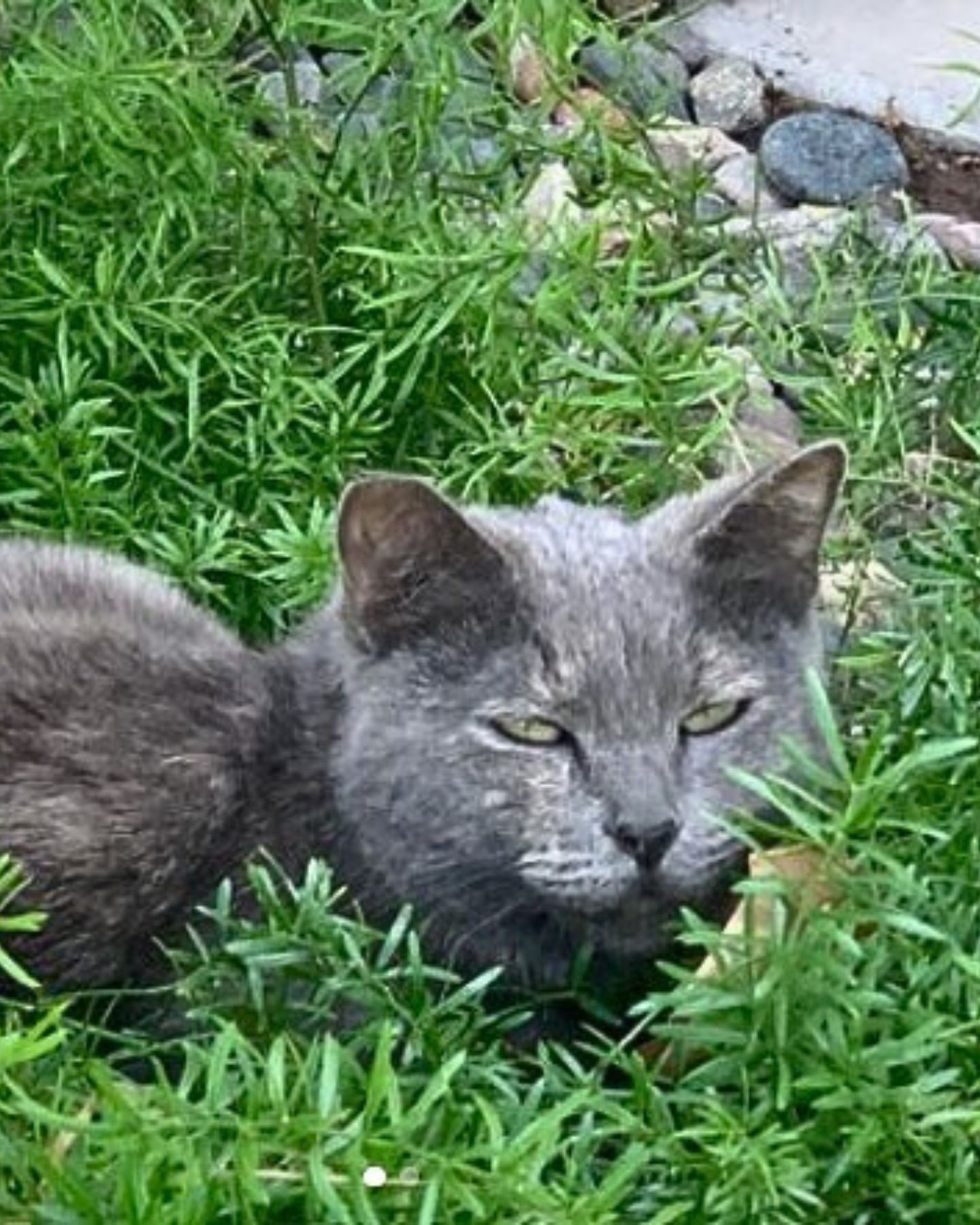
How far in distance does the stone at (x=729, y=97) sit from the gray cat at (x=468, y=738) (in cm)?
227

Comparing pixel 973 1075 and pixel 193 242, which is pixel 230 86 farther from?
pixel 973 1075

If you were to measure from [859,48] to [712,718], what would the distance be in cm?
292

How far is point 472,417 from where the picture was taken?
4918 millimetres

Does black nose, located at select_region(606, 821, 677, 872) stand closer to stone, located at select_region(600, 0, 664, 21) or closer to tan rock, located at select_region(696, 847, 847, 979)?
tan rock, located at select_region(696, 847, 847, 979)

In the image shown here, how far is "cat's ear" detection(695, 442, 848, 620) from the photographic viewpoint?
156 inches

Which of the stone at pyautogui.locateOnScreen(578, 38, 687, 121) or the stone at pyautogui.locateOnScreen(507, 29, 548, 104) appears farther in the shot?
the stone at pyautogui.locateOnScreen(578, 38, 687, 121)

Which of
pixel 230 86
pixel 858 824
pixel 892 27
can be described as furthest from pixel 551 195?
pixel 858 824

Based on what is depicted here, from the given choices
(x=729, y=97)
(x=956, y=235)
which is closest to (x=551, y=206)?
(x=956, y=235)

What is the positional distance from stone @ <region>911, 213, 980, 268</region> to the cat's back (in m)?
2.01

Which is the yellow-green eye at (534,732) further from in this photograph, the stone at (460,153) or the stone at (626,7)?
the stone at (626,7)

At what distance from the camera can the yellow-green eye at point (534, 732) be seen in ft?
12.8

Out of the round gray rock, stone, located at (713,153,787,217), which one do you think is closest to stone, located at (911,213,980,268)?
the round gray rock

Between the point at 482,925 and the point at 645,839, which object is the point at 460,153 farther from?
the point at 645,839

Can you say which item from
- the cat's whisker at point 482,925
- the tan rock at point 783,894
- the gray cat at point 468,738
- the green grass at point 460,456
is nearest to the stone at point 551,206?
the green grass at point 460,456
